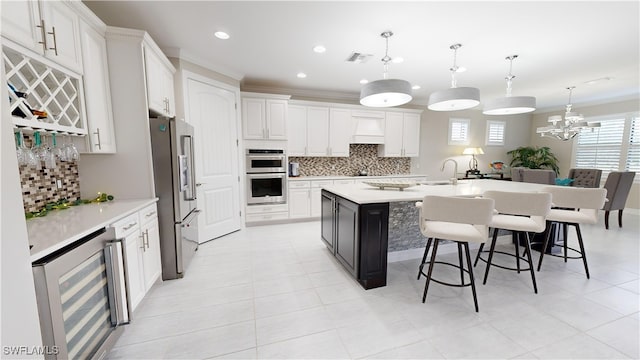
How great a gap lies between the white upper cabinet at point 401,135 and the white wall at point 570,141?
161 inches

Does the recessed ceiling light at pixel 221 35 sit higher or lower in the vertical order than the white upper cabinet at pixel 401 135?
higher

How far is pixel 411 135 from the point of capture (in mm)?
5621

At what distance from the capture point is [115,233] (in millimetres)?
1624

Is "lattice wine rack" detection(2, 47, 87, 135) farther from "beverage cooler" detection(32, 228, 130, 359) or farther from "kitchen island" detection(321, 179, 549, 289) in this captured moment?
"kitchen island" detection(321, 179, 549, 289)

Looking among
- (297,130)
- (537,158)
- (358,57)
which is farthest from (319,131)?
(537,158)

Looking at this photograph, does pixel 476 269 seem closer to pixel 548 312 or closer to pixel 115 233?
pixel 548 312

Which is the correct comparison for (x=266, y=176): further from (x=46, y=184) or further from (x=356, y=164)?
(x=46, y=184)

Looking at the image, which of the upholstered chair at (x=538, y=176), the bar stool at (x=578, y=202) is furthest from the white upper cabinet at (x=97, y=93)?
the upholstered chair at (x=538, y=176)

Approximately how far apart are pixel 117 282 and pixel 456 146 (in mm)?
6978

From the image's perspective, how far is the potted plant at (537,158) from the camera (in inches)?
259

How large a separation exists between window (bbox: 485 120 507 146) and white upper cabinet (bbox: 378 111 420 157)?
2499 millimetres

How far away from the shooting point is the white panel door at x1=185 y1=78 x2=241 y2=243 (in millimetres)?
3391

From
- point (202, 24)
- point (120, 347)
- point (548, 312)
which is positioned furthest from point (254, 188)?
point (548, 312)

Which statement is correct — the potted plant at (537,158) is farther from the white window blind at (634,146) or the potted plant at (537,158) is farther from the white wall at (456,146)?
the white window blind at (634,146)
